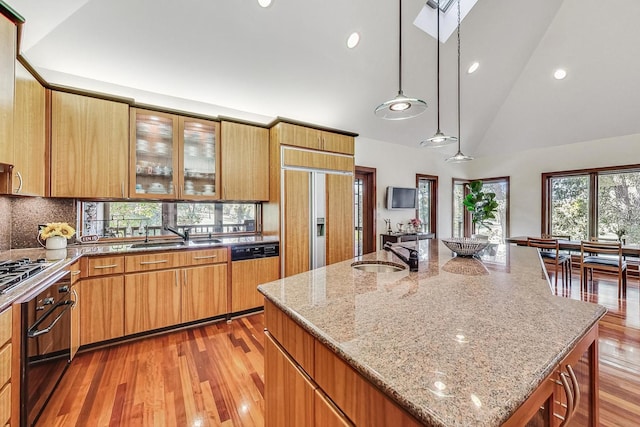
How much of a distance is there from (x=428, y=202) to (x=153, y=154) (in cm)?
549

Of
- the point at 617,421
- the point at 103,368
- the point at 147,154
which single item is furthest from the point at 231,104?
the point at 617,421

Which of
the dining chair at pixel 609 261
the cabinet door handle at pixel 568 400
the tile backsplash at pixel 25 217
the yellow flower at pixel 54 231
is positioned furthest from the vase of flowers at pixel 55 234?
the dining chair at pixel 609 261

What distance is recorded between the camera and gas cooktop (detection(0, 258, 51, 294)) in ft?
4.31

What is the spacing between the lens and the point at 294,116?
393 centimetres

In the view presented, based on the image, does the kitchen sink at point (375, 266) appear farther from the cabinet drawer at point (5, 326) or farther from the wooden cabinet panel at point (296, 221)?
the cabinet drawer at point (5, 326)

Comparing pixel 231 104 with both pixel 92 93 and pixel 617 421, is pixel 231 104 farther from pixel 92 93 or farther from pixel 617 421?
pixel 617 421

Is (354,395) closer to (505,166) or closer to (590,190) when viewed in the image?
(590,190)

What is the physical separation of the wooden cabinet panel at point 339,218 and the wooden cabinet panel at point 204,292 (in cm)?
142

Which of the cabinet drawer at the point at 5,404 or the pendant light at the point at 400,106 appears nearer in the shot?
the cabinet drawer at the point at 5,404

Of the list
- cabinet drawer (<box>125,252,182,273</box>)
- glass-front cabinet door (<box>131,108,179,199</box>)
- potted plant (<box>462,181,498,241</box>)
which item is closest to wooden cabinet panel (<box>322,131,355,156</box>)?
glass-front cabinet door (<box>131,108,179,199</box>)

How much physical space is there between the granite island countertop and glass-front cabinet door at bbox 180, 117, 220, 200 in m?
2.20

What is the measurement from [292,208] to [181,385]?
2045 mm

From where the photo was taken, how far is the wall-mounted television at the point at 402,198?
5.12 m

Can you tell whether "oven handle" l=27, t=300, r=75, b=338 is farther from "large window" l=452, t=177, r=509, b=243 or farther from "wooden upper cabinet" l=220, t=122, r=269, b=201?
"large window" l=452, t=177, r=509, b=243
